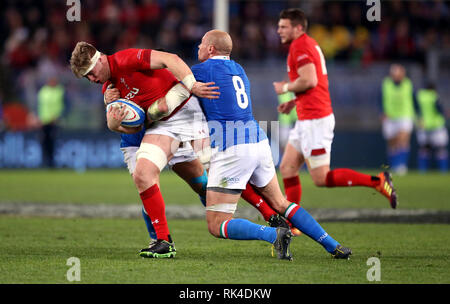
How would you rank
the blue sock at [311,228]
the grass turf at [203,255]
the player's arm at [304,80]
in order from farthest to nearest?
the player's arm at [304,80], the blue sock at [311,228], the grass turf at [203,255]

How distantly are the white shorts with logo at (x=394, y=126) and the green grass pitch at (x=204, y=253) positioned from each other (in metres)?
6.85

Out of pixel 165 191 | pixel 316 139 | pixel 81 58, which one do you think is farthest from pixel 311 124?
pixel 165 191

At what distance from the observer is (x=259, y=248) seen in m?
6.87

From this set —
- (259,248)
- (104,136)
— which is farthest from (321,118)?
(104,136)

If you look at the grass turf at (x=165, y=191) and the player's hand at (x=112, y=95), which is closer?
the player's hand at (x=112, y=95)

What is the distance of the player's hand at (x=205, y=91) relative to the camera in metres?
5.85

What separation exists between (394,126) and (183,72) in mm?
13060

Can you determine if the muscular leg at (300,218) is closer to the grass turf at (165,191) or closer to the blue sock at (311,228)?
the blue sock at (311,228)

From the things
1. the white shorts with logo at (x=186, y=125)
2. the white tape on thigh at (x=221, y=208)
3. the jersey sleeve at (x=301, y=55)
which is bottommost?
the white tape on thigh at (x=221, y=208)

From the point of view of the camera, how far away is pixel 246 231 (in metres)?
5.74

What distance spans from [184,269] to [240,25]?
1656 cm

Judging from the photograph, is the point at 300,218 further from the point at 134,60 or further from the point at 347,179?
the point at 347,179

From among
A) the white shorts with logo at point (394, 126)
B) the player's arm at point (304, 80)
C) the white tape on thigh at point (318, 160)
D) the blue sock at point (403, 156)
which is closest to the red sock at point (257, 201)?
the white tape on thigh at point (318, 160)
